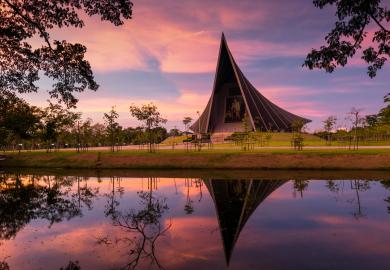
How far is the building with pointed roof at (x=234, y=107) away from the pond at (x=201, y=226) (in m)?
56.5

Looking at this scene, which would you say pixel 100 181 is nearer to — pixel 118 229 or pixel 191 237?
pixel 118 229

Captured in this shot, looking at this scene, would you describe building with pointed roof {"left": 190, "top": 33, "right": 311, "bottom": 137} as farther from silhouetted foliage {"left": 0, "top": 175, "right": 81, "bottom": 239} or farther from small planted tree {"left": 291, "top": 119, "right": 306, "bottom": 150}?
silhouetted foliage {"left": 0, "top": 175, "right": 81, "bottom": 239}

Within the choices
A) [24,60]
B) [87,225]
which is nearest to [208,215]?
[87,225]

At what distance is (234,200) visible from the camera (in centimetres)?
1652

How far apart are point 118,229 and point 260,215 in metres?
5.40

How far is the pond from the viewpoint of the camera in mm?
8602

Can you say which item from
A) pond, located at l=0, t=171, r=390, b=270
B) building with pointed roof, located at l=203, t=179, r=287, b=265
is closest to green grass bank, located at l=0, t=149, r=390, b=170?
pond, located at l=0, t=171, r=390, b=270

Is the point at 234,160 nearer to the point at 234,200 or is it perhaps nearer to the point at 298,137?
the point at 298,137

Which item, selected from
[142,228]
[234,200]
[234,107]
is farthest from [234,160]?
[234,107]

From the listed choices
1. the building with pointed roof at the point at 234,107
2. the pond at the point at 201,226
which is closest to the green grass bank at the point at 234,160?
the pond at the point at 201,226

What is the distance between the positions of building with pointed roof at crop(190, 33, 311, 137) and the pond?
56.5m

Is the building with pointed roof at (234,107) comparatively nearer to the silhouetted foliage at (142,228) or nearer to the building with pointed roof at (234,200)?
the building with pointed roof at (234,200)

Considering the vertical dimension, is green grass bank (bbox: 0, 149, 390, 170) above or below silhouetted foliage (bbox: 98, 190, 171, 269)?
above

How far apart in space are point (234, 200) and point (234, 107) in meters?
69.1
